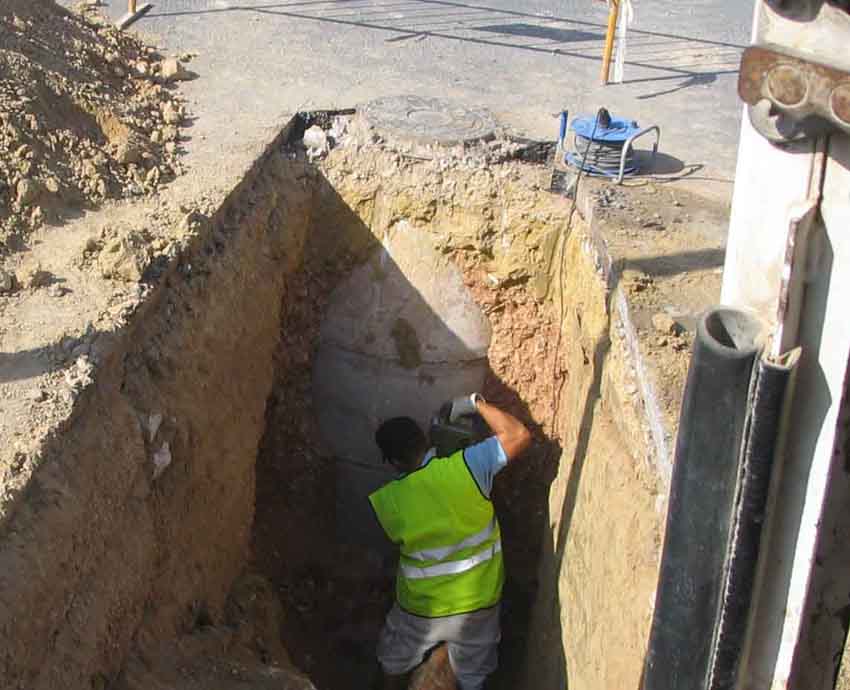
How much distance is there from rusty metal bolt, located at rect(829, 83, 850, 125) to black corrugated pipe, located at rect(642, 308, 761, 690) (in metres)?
0.39

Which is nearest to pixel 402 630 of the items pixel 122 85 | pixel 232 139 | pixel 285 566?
pixel 285 566

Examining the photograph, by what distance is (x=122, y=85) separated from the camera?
7.07 meters

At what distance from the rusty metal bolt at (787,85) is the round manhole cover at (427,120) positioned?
508 cm

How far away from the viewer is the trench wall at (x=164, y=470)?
3713 mm

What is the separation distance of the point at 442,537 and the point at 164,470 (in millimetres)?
1699

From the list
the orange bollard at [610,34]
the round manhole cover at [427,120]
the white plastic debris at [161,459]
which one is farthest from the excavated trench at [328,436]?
the orange bollard at [610,34]

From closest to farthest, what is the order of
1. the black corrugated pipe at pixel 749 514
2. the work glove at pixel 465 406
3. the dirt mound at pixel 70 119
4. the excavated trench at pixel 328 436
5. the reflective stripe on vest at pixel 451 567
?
the black corrugated pipe at pixel 749 514, the excavated trench at pixel 328 436, the dirt mound at pixel 70 119, the reflective stripe on vest at pixel 451 567, the work glove at pixel 465 406

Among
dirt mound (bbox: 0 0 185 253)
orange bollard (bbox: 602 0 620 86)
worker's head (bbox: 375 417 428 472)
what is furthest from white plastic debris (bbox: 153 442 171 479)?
orange bollard (bbox: 602 0 620 86)

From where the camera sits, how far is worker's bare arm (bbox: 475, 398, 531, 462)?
19.0ft

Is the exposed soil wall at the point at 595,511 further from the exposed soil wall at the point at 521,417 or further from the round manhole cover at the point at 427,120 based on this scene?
the round manhole cover at the point at 427,120

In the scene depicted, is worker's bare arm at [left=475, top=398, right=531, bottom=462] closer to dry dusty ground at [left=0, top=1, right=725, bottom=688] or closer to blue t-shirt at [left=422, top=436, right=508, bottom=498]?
blue t-shirt at [left=422, top=436, right=508, bottom=498]

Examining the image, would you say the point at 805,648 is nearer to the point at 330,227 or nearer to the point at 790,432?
the point at 790,432

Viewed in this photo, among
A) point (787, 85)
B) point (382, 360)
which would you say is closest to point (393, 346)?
point (382, 360)

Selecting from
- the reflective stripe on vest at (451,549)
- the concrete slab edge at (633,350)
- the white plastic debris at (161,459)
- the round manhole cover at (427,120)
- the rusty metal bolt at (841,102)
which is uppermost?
the rusty metal bolt at (841,102)
